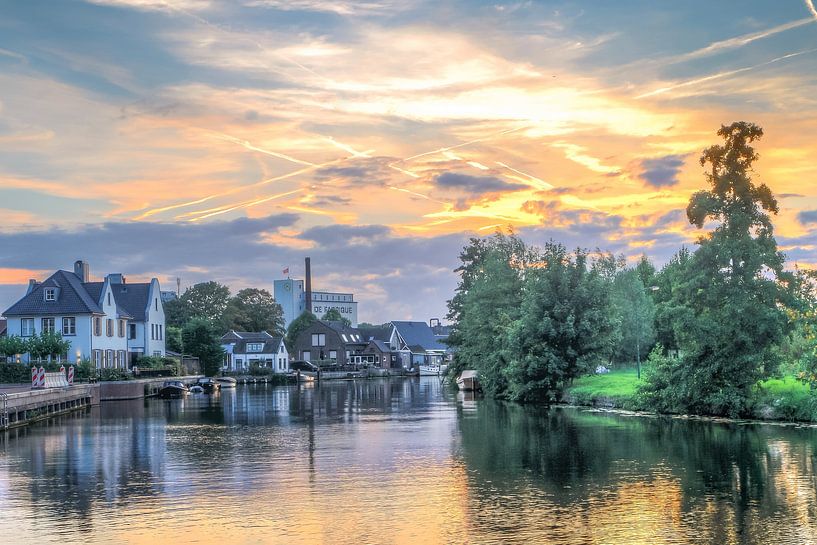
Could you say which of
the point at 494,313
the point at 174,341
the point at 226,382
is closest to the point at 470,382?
the point at 494,313

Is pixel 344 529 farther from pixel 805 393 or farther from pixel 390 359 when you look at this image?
pixel 390 359

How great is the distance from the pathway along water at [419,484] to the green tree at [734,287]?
3.45 m

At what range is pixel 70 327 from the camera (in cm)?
8994

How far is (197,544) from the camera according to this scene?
20406mm

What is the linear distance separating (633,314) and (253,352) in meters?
76.7

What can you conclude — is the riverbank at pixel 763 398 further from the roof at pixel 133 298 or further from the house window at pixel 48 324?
the roof at pixel 133 298

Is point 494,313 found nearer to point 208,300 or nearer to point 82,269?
point 82,269


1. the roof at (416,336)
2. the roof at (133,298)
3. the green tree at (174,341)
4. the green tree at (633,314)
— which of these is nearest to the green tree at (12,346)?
the roof at (133,298)

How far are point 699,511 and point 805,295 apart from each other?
26824 millimetres

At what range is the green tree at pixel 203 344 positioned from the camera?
11969cm

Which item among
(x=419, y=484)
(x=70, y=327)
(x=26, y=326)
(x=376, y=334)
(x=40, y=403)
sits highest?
(x=376, y=334)

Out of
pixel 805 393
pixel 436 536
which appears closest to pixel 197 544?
pixel 436 536

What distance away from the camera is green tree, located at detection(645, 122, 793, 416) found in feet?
151

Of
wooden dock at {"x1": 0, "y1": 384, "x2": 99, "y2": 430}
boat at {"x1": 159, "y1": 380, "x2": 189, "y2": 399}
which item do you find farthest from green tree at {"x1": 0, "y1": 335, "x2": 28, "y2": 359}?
boat at {"x1": 159, "y1": 380, "x2": 189, "y2": 399}
